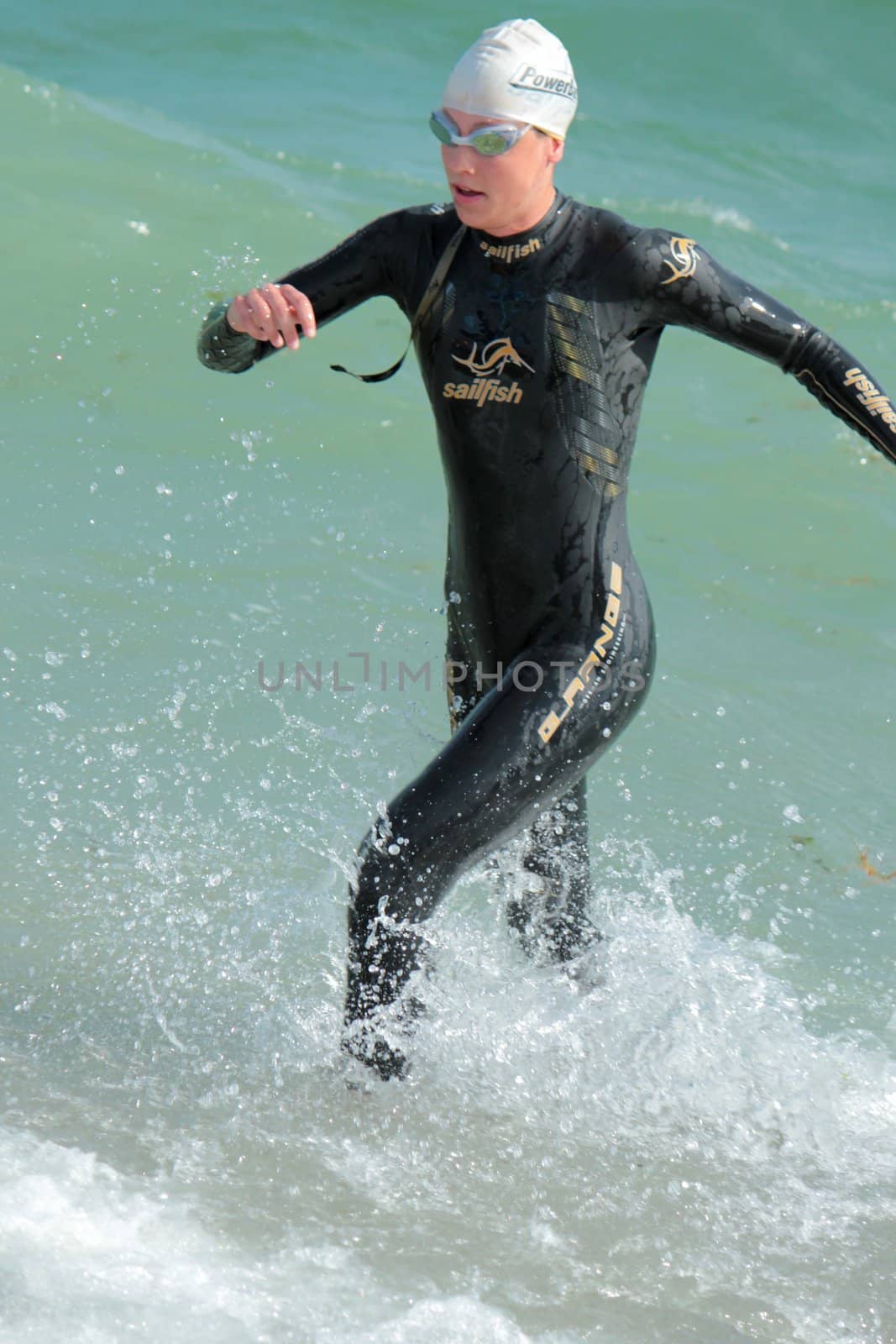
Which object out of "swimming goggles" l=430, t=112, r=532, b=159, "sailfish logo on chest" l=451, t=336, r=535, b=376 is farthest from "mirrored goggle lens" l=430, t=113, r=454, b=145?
"sailfish logo on chest" l=451, t=336, r=535, b=376

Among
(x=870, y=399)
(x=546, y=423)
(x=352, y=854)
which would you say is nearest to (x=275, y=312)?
(x=546, y=423)

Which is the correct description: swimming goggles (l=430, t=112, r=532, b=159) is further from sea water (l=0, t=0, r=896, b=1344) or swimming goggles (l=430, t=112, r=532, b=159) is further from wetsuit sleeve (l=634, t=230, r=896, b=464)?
sea water (l=0, t=0, r=896, b=1344)

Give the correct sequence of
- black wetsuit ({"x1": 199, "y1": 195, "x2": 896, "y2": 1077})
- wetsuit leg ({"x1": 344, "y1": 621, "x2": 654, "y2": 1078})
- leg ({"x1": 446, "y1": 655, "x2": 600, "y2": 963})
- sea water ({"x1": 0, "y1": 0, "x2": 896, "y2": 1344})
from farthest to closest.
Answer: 1. leg ({"x1": 446, "y1": 655, "x2": 600, "y2": 963})
2. black wetsuit ({"x1": 199, "y1": 195, "x2": 896, "y2": 1077})
3. wetsuit leg ({"x1": 344, "y1": 621, "x2": 654, "y2": 1078})
4. sea water ({"x1": 0, "y1": 0, "x2": 896, "y2": 1344})

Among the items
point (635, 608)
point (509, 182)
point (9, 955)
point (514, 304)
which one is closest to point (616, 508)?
point (635, 608)

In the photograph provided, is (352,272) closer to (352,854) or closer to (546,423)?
(546,423)

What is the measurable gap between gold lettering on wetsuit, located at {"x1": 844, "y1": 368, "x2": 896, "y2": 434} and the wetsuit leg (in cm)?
71

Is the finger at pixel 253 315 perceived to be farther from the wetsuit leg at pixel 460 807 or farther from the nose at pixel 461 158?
the wetsuit leg at pixel 460 807

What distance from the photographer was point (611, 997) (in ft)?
11.7

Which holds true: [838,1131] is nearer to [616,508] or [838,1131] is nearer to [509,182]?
[616,508]

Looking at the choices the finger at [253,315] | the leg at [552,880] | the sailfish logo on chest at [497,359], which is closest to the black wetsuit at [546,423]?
the sailfish logo on chest at [497,359]

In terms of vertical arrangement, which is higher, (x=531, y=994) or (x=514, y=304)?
(x=514, y=304)

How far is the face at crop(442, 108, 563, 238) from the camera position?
303cm

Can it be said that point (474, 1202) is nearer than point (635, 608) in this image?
Yes

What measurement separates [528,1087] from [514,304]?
159cm
